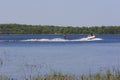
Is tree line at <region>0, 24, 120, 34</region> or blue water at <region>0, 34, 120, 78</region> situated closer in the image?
blue water at <region>0, 34, 120, 78</region>

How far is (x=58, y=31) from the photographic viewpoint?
15688 centimetres

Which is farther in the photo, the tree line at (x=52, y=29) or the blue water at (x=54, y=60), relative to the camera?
the tree line at (x=52, y=29)

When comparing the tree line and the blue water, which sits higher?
the blue water

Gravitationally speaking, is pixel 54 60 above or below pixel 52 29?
above

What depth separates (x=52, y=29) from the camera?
163 metres

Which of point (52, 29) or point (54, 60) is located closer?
→ point (54, 60)

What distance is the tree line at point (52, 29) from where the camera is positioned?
153625 millimetres

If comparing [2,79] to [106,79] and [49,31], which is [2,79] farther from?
[49,31]

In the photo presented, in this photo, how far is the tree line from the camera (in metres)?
154

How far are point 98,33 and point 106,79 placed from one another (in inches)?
5396

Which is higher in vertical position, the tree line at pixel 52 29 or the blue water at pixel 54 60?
the blue water at pixel 54 60

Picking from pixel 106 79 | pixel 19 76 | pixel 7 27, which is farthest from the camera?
pixel 7 27

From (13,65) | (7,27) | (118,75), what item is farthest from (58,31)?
(118,75)

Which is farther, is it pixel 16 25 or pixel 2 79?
pixel 16 25
